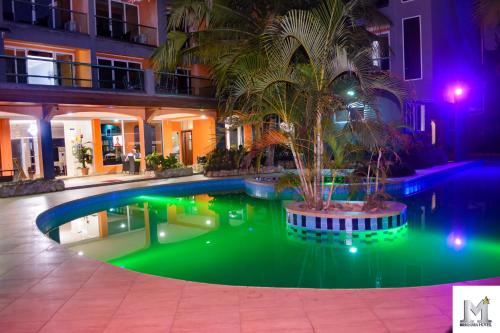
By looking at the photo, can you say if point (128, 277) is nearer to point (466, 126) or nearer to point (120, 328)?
point (120, 328)

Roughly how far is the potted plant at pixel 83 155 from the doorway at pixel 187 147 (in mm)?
5676

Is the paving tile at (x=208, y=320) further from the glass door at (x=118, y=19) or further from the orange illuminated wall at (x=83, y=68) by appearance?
the glass door at (x=118, y=19)

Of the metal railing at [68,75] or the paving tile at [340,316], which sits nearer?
the paving tile at [340,316]

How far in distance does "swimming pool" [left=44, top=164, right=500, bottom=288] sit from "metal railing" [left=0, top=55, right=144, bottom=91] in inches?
277

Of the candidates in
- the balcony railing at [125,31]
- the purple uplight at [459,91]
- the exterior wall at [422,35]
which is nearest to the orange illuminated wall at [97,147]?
the balcony railing at [125,31]

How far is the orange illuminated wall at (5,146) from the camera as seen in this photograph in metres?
16.5

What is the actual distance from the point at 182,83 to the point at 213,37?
8.16m

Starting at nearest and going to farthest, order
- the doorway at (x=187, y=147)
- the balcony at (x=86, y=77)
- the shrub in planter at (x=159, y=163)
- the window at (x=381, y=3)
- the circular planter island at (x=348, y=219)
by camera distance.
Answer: the circular planter island at (x=348, y=219) → the balcony at (x=86, y=77) → the shrub in planter at (x=159, y=163) → the window at (x=381, y=3) → the doorway at (x=187, y=147)

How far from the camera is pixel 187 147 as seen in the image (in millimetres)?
23594

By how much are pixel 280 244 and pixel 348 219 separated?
1.25 m

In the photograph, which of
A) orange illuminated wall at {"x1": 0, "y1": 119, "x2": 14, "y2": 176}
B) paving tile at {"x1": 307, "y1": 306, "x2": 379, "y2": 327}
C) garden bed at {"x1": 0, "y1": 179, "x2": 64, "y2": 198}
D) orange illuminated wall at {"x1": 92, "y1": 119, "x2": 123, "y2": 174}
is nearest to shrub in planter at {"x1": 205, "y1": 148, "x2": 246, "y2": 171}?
garden bed at {"x1": 0, "y1": 179, "x2": 64, "y2": 198}

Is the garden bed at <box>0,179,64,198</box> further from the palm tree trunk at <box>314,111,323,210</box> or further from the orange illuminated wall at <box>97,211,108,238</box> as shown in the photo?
the palm tree trunk at <box>314,111,323,210</box>

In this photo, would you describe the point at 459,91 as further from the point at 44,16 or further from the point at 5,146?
the point at 5,146

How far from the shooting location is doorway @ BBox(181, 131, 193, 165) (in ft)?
76.8
